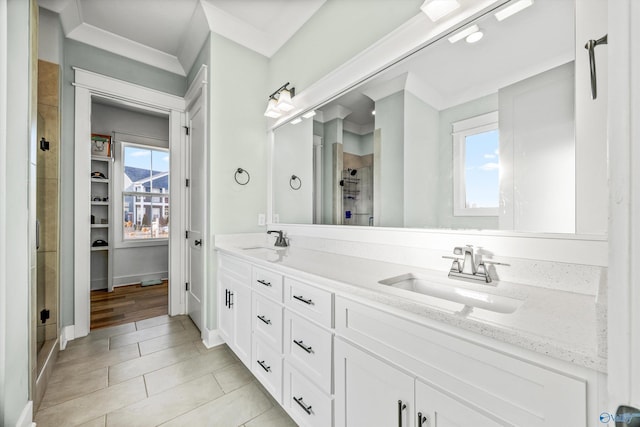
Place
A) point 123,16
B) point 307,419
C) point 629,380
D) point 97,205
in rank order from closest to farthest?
point 629,380 < point 307,419 < point 123,16 < point 97,205

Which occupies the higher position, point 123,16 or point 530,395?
point 123,16

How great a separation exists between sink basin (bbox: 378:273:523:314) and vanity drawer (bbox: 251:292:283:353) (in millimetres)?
667

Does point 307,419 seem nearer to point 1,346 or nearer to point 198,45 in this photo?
point 1,346

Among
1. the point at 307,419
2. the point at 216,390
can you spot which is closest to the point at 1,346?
the point at 216,390

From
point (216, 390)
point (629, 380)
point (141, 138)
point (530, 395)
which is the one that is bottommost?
point (216, 390)

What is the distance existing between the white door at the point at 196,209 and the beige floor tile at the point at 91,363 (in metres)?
0.55

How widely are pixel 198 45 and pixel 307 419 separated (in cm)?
308

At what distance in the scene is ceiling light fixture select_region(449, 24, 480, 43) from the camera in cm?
117

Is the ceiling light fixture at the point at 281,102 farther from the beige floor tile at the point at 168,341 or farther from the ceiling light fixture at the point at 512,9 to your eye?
the beige floor tile at the point at 168,341

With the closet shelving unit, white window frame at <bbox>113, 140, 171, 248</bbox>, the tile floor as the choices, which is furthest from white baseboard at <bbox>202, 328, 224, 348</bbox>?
white window frame at <bbox>113, 140, 171, 248</bbox>

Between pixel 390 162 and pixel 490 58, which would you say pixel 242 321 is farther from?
pixel 490 58

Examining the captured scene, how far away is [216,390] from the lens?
1697mm

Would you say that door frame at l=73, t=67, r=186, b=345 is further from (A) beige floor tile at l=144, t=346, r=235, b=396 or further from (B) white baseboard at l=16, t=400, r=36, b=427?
(B) white baseboard at l=16, t=400, r=36, b=427

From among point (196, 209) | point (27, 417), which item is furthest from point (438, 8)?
point (27, 417)
